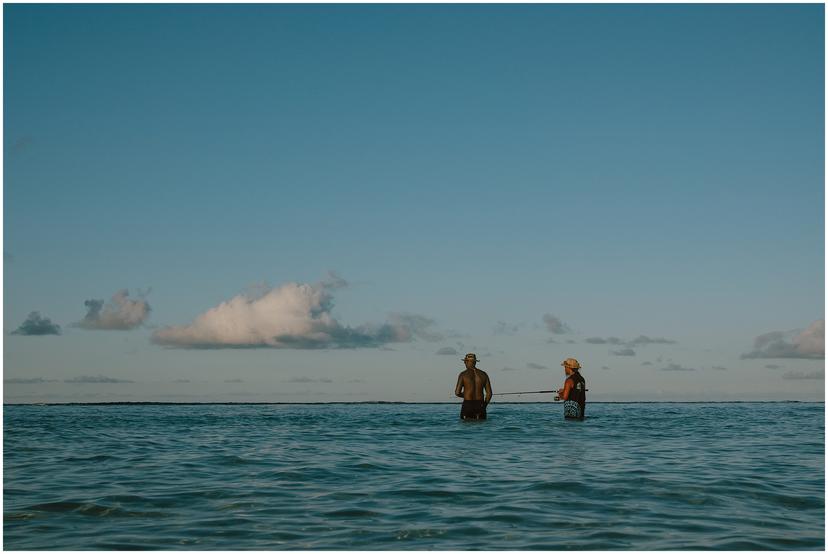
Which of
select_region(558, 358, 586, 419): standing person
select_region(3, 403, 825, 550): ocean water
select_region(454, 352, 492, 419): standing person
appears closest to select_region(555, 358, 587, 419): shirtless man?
select_region(558, 358, 586, 419): standing person

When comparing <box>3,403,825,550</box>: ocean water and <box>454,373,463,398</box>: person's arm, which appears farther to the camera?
<box>454,373,463,398</box>: person's arm

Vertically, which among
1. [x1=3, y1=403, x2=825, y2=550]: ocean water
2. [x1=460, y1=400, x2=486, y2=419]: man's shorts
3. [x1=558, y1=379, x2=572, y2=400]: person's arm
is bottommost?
[x1=3, y1=403, x2=825, y2=550]: ocean water

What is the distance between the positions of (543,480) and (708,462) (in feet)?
16.2

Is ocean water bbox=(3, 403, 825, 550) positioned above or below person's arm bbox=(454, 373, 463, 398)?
below

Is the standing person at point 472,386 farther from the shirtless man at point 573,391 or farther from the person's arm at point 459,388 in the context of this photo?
the shirtless man at point 573,391

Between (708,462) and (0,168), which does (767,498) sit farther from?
(0,168)

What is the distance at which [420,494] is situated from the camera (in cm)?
1216

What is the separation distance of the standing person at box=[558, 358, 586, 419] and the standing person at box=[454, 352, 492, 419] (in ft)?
8.90

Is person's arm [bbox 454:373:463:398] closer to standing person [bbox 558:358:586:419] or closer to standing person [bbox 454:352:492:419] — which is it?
standing person [bbox 454:352:492:419]

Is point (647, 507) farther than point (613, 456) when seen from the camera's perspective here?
No

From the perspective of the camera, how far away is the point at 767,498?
12.0 metres

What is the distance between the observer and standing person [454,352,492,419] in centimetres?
2741

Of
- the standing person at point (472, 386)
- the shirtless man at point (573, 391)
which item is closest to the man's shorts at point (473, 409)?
the standing person at point (472, 386)

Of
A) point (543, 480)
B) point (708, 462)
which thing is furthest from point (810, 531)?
point (708, 462)
